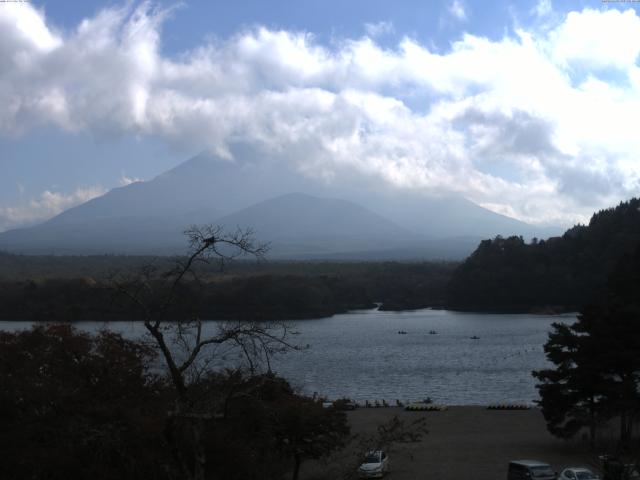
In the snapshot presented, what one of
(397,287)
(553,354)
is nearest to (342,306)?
(397,287)

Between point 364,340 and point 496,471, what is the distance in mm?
30322

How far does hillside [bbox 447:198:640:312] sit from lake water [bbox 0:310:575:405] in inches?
175

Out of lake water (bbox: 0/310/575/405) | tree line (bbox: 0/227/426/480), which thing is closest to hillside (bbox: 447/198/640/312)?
lake water (bbox: 0/310/575/405)

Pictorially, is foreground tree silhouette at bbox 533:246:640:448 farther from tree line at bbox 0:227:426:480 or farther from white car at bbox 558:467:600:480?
tree line at bbox 0:227:426:480

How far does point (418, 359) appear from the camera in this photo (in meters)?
34.1

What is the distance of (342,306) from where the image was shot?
211 feet

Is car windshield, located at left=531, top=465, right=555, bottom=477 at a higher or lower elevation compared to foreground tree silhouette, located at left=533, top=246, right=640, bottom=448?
lower

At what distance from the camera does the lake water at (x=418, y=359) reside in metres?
24.6

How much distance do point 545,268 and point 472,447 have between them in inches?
1917

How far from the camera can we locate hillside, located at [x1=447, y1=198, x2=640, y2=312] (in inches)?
2279

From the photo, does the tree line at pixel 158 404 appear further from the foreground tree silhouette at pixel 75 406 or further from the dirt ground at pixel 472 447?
the dirt ground at pixel 472 447

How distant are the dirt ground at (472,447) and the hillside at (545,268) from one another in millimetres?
40034

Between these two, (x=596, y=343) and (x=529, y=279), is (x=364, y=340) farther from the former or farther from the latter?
(x=596, y=343)

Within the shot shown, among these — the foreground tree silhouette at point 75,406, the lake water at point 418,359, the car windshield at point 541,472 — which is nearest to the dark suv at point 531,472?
Result: the car windshield at point 541,472
